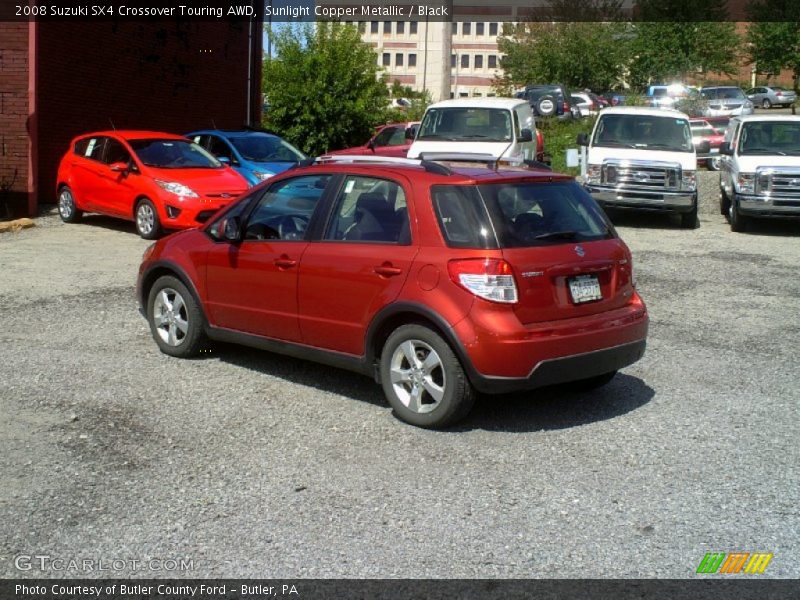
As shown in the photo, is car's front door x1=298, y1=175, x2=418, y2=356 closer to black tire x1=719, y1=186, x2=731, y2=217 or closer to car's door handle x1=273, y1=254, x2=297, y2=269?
car's door handle x1=273, y1=254, x2=297, y2=269

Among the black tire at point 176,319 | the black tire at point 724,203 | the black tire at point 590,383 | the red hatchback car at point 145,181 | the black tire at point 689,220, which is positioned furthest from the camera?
the black tire at point 724,203

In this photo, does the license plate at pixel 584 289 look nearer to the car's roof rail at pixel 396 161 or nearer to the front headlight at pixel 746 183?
the car's roof rail at pixel 396 161

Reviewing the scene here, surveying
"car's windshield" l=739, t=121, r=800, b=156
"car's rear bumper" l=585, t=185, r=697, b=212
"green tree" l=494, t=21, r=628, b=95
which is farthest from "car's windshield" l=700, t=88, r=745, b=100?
"car's rear bumper" l=585, t=185, r=697, b=212

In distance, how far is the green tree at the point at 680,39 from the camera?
52375 millimetres

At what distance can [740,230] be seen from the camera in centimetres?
1805

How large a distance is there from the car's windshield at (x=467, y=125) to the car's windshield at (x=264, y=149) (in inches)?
105

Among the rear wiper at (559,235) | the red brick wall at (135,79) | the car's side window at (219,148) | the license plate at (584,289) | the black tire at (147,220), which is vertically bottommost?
the black tire at (147,220)

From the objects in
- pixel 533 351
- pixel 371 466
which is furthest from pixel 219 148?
pixel 371 466

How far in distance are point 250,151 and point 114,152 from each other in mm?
3188

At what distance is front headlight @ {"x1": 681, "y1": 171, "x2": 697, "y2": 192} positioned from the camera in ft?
58.8

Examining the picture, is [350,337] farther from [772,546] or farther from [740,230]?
[740,230]

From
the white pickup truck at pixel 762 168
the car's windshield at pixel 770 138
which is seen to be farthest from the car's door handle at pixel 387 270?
the car's windshield at pixel 770 138

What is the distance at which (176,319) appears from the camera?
805 cm

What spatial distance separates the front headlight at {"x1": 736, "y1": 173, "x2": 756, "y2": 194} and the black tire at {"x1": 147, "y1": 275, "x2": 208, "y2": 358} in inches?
478
